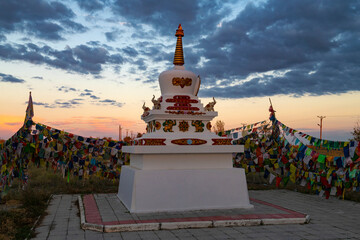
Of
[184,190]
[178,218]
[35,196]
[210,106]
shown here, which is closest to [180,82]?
[210,106]

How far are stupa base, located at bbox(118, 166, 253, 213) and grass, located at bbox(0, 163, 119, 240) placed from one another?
9.35ft

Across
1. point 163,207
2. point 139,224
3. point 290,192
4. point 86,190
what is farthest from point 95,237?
point 290,192

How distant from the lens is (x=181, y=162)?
10.5 meters

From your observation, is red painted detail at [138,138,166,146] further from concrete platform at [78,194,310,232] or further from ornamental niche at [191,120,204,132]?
concrete platform at [78,194,310,232]

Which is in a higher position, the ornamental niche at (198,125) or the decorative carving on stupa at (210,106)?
the decorative carving on stupa at (210,106)

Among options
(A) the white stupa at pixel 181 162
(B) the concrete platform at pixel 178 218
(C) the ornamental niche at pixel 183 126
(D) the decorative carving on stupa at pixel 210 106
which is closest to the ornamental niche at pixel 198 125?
(A) the white stupa at pixel 181 162

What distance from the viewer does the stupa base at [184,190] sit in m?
9.72

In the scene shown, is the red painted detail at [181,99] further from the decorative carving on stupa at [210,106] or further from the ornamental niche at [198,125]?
the ornamental niche at [198,125]

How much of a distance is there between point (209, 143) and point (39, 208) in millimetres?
5856

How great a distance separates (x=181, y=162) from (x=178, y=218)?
2.14 m

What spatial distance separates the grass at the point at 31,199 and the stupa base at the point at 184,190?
9.35ft

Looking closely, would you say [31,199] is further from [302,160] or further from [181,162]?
[302,160]

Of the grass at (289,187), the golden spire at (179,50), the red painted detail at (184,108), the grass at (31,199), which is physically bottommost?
the grass at (31,199)

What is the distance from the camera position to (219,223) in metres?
8.30
